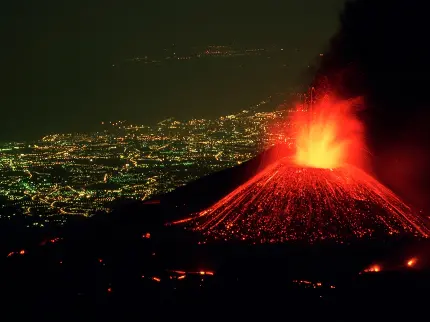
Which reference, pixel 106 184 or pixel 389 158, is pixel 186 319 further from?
pixel 106 184

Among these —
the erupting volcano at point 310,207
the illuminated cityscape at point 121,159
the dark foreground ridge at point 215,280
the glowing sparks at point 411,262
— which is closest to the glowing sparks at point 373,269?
the dark foreground ridge at point 215,280

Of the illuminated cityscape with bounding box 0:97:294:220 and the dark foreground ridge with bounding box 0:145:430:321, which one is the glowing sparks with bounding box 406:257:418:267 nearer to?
the dark foreground ridge with bounding box 0:145:430:321

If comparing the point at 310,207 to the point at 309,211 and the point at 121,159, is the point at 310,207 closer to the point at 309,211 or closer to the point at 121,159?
the point at 309,211

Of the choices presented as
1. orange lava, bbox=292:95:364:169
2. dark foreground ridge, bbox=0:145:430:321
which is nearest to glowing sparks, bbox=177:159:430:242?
dark foreground ridge, bbox=0:145:430:321

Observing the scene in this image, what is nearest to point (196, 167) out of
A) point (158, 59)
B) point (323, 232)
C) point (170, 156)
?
point (170, 156)

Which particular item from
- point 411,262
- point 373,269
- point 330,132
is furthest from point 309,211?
point 330,132

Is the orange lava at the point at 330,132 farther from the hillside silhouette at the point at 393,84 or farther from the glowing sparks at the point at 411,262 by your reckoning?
the glowing sparks at the point at 411,262
